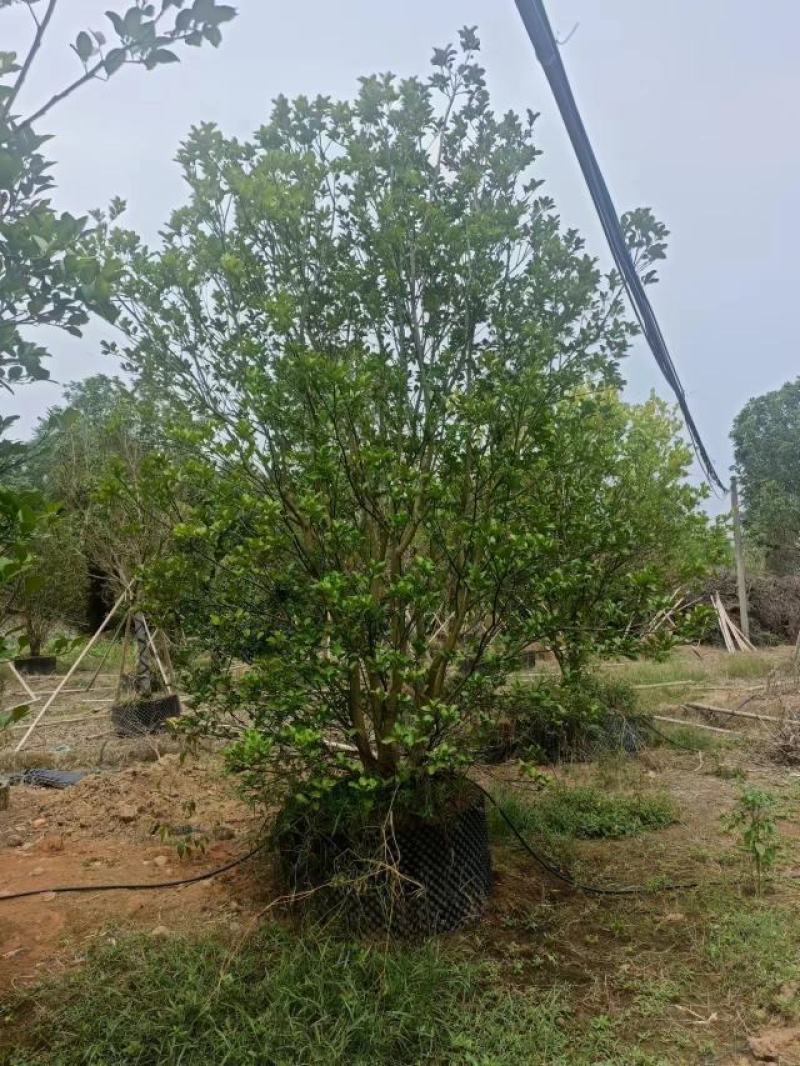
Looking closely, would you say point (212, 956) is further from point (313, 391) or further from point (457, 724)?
point (313, 391)

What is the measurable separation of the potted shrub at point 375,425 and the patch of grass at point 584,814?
100 centimetres

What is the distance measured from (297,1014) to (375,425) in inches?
87.3

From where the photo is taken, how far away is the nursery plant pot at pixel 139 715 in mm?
7562

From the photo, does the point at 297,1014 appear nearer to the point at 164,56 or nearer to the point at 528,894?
the point at 528,894

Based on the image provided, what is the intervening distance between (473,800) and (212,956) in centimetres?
122

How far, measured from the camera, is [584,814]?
4.67 m

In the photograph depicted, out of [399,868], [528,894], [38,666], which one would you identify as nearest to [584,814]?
[528,894]

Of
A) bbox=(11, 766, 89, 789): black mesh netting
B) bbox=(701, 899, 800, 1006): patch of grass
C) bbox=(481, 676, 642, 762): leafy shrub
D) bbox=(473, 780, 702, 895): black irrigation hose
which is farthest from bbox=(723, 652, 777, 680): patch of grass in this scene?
bbox=(11, 766, 89, 789): black mesh netting

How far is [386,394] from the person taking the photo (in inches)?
129

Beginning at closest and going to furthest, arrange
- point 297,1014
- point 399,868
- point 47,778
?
1. point 297,1014
2. point 399,868
3. point 47,778

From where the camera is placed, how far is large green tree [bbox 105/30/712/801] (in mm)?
3062

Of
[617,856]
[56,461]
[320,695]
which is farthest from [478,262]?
[56,461]

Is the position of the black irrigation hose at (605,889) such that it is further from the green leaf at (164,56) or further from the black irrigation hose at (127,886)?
the green leaf at (164,56)

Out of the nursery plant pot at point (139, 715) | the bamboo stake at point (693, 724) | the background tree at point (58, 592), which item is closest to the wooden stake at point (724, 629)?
the bamboo stake at point (693, 724)
